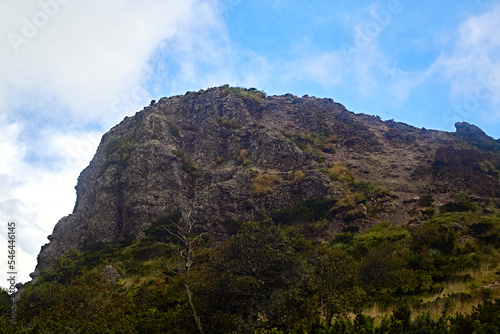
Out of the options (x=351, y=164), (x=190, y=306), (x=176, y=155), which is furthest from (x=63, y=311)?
(x=351, y=164)

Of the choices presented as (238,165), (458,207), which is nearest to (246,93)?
(238,165)

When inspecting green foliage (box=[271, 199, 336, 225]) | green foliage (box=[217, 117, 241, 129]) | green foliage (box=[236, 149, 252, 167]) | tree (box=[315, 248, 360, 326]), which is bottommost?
tree (box=[315, 248, 360, 326])

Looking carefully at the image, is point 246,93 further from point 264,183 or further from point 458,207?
point 458,207

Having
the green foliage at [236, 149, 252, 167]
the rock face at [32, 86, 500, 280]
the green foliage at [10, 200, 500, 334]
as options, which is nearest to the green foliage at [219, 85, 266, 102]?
the rock face at [32, 86, 500, 280]

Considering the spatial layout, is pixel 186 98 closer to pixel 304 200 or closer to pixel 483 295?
pixel 304 200

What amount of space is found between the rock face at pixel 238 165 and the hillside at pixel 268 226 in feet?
0.83

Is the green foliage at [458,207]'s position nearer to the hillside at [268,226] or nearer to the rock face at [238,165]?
the hillside at [268,226]

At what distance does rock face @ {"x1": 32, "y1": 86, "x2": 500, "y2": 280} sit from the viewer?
46125 mm

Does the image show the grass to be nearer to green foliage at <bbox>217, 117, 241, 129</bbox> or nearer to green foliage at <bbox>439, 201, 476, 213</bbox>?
green foliage at <bbox>217, 117, 241, 129</bbox>

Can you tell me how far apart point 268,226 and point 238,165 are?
36817mm

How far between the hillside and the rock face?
10.0 inches

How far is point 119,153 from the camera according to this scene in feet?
188

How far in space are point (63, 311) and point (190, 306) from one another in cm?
750

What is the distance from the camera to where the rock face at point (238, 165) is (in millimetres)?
46125
